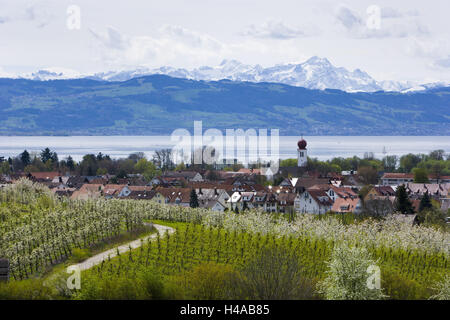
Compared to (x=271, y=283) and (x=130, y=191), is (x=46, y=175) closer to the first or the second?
(x=130, y=191)

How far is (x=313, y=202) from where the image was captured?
207ft

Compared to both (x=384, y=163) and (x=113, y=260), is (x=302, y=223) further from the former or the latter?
(x=384, y=163)

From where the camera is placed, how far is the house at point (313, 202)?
2468 inches

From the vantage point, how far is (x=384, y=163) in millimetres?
120625

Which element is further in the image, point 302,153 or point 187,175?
point 302,153

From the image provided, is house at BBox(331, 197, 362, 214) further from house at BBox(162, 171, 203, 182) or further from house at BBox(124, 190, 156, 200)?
house at BBox(162, 171, 203, 182)

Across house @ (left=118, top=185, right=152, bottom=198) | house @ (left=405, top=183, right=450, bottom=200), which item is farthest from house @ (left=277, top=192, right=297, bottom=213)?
house @ (left=405, top=183, right=450, bottom=200)

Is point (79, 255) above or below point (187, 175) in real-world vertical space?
below

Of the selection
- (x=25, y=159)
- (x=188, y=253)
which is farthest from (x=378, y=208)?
(x=25, y=159)

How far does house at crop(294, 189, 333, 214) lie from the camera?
62.7m
